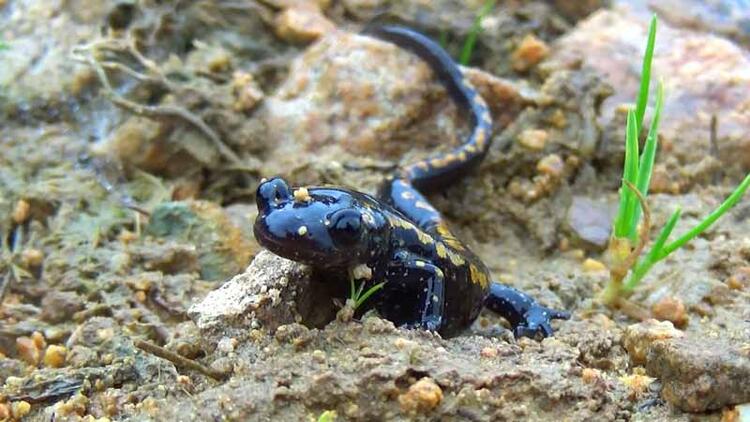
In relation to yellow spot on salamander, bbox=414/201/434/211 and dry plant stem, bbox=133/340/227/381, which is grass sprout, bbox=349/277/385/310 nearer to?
dry plant stem, bbox=133/340/227/381

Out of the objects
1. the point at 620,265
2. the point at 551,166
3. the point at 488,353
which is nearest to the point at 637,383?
the point at 488,353

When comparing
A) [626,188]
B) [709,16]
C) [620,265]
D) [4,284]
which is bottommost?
[4,284]

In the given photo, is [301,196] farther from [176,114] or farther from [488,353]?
[176,114]

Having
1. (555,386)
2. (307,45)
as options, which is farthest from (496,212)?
(555,386)

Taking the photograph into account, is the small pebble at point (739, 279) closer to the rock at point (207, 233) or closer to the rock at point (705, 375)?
the rock at point (705, 375)

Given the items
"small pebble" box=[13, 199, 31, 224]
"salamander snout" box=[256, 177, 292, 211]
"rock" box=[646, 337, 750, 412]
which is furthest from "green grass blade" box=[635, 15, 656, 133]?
"small pebble" box=[13, 199, 31, 224]

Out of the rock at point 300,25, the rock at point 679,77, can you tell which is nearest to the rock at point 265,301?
the rock at point 679,77

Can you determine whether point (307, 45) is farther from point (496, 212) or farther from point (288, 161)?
point (496, 212)
